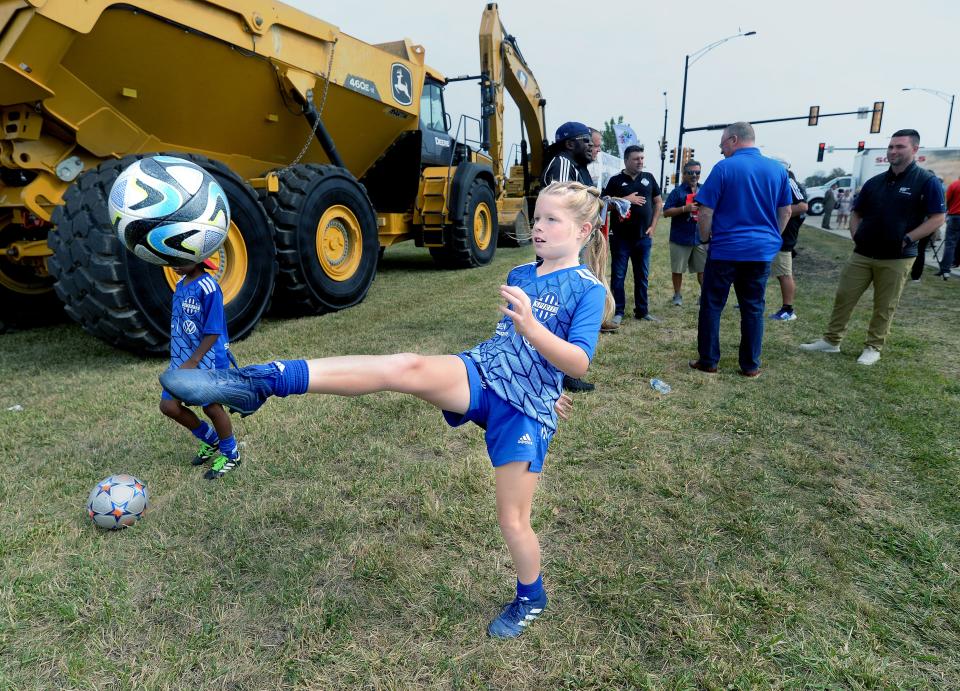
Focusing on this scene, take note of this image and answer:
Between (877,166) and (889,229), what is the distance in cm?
2777

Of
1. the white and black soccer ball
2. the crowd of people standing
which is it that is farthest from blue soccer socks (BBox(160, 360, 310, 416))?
the crowd of people standing

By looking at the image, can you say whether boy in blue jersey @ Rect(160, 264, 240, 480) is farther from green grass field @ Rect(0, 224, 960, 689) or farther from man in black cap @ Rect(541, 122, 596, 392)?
man in black cap @ Rect(541, 122, 596, 392)

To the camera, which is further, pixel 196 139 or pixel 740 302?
pixel 196 139

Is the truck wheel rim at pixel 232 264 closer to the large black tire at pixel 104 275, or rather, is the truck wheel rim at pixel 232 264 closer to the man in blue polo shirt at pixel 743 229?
the large black tire at pixel 104 275

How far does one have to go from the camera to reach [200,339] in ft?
9.43

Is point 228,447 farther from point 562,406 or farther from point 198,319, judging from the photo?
point 562,406

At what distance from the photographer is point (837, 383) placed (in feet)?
15.0

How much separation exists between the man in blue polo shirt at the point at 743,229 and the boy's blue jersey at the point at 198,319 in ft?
12.5

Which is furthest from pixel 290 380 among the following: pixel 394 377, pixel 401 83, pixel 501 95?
pixel 501 95

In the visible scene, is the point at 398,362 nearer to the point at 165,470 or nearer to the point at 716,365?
the point at 165,470

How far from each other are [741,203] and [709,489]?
2.62 metres

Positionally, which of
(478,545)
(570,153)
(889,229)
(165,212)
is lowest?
(478,545)

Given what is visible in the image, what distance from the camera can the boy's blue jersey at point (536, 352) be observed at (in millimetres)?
1793

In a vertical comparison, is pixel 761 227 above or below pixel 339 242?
above
